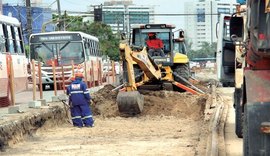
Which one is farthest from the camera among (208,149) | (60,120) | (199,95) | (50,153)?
(199,95)

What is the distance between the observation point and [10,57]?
18609mm

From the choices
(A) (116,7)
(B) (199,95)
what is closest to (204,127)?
(B) (199,95)

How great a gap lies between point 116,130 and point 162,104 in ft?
16.1

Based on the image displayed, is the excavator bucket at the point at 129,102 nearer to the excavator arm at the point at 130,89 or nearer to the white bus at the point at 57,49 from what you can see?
the excavator arm at the point at 130,89

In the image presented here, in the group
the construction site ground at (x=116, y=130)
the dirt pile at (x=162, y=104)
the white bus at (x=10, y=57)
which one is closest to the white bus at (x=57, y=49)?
the white bus at (x=10, y=57)

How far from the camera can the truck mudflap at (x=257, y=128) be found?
7.18m

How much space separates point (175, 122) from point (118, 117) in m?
1.92

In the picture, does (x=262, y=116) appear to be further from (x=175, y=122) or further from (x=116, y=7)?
(x=116, y=7)

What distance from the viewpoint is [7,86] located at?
18797 mm

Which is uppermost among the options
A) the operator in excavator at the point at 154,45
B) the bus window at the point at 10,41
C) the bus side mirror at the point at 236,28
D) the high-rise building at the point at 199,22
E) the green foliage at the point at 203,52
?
the bus side mirror at the point at 236,28

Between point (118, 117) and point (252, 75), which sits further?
point (118, 117)

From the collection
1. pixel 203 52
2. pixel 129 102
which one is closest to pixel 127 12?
pixel 203 52

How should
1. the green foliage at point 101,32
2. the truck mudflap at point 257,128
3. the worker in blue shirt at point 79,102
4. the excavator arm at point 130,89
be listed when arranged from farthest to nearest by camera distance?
the green foliage at point 101,32, the excavator arm at point 130,89, the worker in blue shirt at point 79,102, the truck mudflap at point 257,128

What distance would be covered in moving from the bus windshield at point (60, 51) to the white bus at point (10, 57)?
36.4ft
